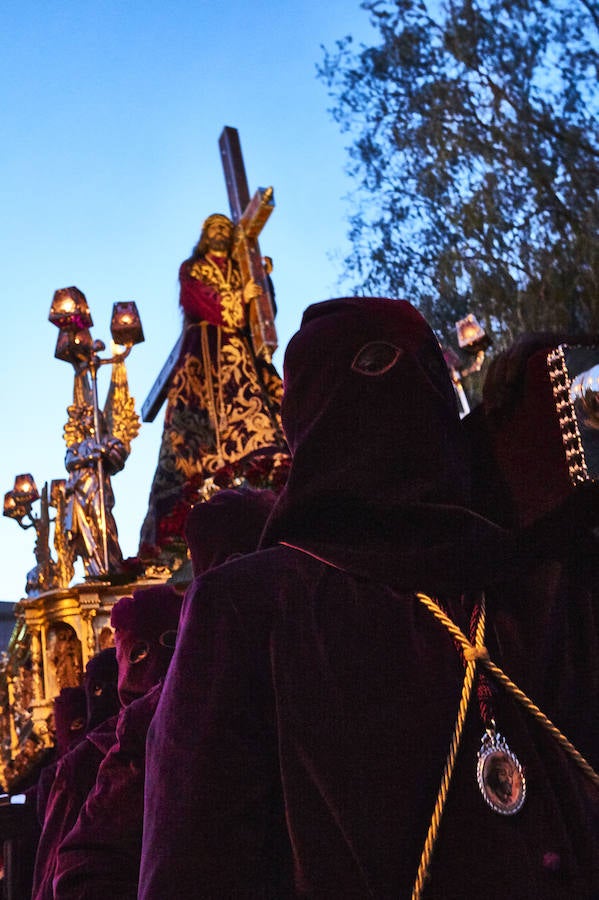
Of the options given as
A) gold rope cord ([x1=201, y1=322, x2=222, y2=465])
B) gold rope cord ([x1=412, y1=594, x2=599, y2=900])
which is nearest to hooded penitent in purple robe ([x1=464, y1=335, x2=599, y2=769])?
gold rope cord ([x1=412, y1=594, x2=599, y2=900])

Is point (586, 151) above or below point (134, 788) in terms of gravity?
above

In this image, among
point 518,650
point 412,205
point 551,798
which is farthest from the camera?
point 412,205

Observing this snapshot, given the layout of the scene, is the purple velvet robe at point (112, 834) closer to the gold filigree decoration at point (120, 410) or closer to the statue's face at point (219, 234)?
the gold filigree decoration at point (120, 410)

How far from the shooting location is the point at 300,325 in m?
2.04

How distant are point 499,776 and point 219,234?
7.99 metres

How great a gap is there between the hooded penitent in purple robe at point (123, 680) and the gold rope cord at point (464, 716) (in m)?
2.24

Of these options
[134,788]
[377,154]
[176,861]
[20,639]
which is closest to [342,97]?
[377,154]

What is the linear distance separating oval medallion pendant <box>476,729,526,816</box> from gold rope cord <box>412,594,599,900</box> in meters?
0.04

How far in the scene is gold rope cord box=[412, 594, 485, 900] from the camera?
151 centimetres

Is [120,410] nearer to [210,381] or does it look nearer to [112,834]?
[210,381]

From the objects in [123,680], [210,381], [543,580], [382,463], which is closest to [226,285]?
[210,381]

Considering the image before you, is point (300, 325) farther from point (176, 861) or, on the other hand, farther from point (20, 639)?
point (20, 639)

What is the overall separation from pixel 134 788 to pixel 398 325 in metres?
1.65

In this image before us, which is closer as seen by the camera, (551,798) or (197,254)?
(551,798)
